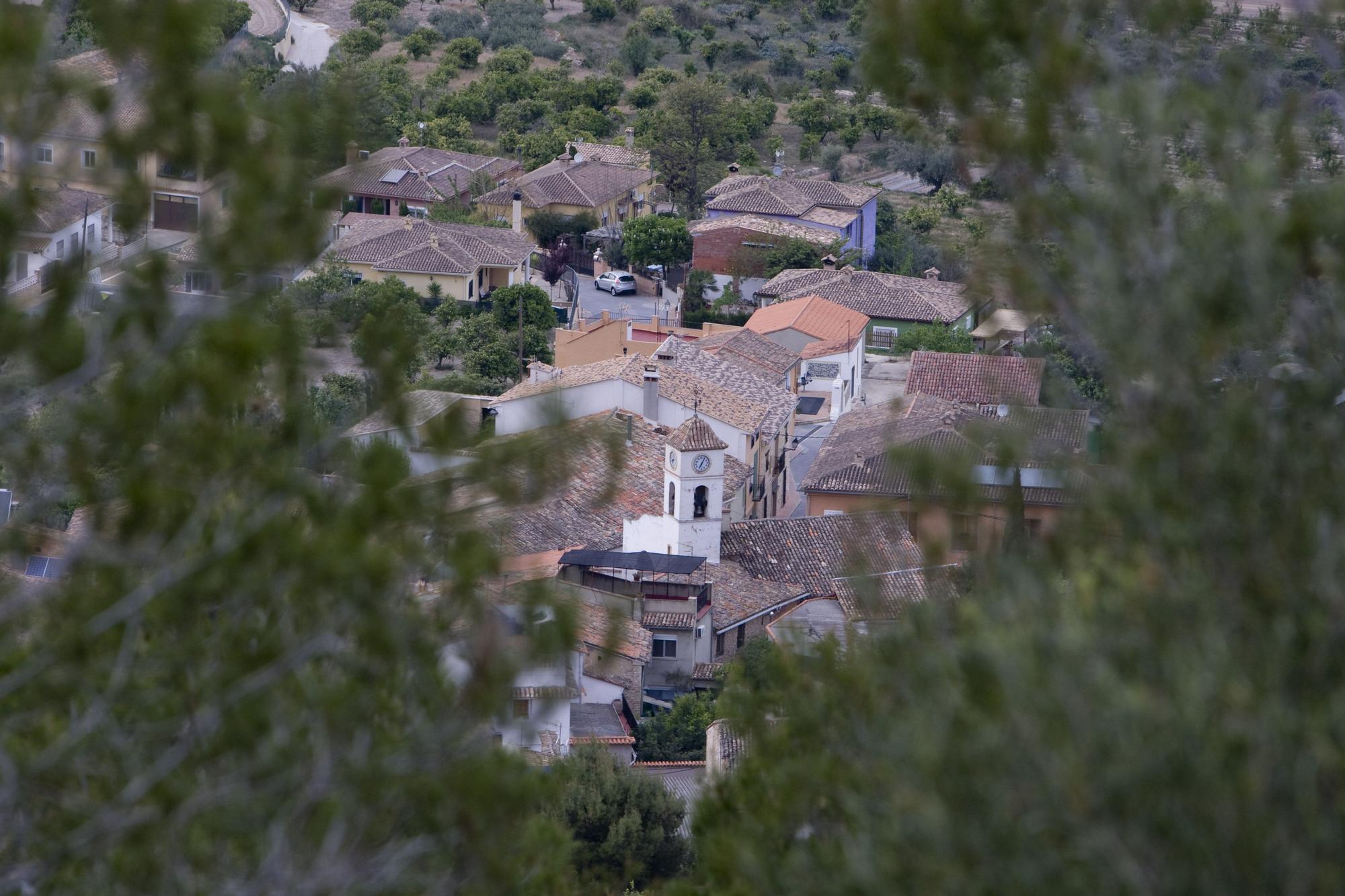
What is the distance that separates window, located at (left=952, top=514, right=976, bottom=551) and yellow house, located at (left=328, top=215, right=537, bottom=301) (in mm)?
27766

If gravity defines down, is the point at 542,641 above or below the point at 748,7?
above

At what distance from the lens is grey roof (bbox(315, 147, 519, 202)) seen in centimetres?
3897

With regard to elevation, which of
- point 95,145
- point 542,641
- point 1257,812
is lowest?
point 542,641

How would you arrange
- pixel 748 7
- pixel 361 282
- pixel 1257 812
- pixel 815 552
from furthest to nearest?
pixel 748 7
pixel 361 282
pixel 815 552
pixel 1257 812

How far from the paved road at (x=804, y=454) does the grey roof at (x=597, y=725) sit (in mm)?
7670

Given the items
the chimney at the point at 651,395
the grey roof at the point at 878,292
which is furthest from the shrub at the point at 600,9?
the chimney at the point at 651,395

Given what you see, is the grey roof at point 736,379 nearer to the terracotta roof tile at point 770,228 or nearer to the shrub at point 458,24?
the terracotta roof tile at point 770,228

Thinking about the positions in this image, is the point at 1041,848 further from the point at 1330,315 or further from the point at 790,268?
the point at 790,268

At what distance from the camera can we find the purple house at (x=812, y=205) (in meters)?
38.7

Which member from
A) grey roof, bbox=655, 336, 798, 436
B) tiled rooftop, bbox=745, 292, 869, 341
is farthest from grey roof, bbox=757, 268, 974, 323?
grey roof, bbox=655, 336, 798, 436

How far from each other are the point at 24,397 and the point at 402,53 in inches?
1969

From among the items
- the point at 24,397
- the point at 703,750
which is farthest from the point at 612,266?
the point at 24,397

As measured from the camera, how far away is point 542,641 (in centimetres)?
389

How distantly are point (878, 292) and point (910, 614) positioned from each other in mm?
30144
